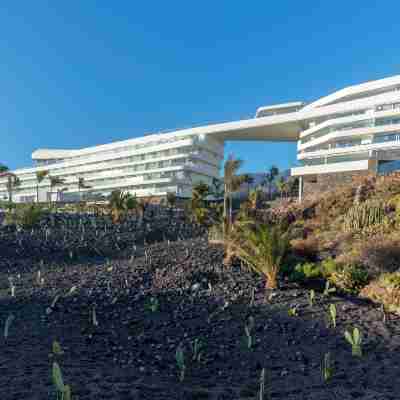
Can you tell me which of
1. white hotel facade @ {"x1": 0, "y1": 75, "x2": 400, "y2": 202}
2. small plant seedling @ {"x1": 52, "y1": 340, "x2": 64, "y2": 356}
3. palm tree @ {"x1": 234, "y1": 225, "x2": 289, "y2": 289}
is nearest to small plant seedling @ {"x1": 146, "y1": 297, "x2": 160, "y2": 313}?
small plant seedling @ {"x1": 52, "y1": 340, "x2": 64, "y2": 356}

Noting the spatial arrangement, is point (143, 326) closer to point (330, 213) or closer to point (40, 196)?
point (330, 213)

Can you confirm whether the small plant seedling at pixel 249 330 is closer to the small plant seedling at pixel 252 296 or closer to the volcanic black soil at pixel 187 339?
the volcanic black soil at pixel 187 339

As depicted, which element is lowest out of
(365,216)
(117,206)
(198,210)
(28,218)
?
(28,218)

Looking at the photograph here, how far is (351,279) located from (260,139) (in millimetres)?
49687

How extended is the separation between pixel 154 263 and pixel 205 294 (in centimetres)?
319

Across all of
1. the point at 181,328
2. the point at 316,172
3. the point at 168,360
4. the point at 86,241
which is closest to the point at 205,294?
the point at 181,328

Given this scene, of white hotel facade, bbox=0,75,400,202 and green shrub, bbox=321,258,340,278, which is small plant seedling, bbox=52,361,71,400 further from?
white hotel facade, bbox=0,75,400,202

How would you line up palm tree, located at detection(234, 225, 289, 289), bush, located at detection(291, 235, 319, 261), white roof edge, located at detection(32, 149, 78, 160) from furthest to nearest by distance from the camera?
1. white roof edge, located at detection(32, 149, 78, 160)
2. bush, located at detection(291, 235, 319, 261)
3. palm tree, located at detection(234, 225, 289, 289)

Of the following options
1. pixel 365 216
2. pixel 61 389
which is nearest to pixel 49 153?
pixel 365 216

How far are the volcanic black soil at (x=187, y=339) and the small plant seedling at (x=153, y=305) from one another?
1.1 inches

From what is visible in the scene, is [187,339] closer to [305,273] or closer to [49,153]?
[305,273]

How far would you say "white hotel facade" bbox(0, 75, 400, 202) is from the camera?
33.5 meters

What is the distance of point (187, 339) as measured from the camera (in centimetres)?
462

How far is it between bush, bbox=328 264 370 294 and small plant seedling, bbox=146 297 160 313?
3.88 m
